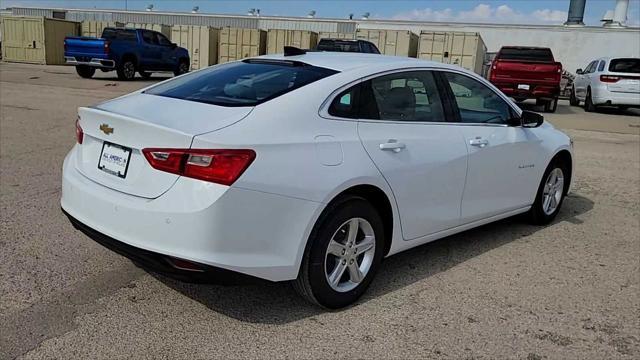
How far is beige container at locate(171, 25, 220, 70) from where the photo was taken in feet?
108

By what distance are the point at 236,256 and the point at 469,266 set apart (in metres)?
2.13

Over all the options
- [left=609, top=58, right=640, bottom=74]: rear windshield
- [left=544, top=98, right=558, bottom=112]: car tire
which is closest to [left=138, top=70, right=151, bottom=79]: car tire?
[left=544, top=98, right=558, bottom=112]: car tire

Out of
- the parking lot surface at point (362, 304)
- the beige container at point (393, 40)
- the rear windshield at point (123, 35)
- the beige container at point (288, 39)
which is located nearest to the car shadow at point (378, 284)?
the parking lot surface at point (362, 304)

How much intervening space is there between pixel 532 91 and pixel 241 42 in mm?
20038

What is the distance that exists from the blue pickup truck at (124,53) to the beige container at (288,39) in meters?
8.23

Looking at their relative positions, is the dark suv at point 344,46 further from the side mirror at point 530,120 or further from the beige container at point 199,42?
the side mirror at point 530,120

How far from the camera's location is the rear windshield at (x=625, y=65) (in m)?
17.3

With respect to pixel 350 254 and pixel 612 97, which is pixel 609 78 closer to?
pixel 612 97

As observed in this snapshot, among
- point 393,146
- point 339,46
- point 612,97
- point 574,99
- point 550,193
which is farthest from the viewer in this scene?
point 574,99

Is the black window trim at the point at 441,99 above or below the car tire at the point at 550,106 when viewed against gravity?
above

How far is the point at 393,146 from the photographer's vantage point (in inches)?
144

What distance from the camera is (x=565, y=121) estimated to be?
15.0 m

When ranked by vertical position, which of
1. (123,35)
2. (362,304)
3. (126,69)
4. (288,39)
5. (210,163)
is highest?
(288,39)

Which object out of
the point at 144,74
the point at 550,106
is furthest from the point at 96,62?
the point at 550,106
